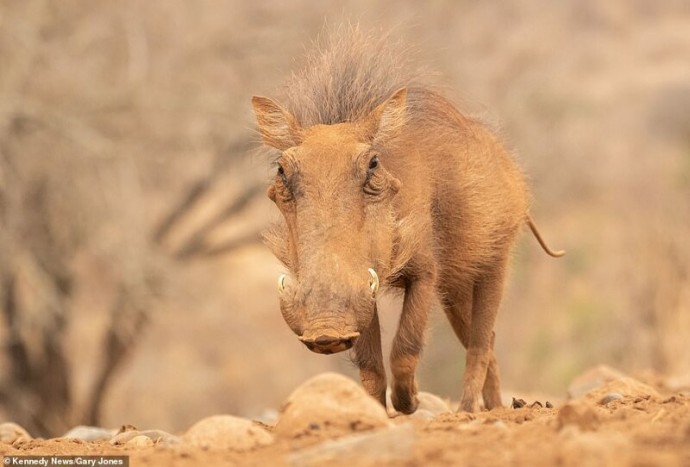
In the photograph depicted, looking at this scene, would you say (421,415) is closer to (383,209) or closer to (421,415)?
(421,415)

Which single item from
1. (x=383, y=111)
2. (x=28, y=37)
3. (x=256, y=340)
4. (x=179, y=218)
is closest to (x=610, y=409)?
(x=383, y=111)

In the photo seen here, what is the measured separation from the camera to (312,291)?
4.36 metres

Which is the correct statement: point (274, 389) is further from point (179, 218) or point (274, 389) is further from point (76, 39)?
point (76, 39)

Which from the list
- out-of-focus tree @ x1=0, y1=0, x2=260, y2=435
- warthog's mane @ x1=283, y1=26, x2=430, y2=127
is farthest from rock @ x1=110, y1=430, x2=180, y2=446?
out-of-focus tree @ x1=0, y1=0, x2=260, y2=435

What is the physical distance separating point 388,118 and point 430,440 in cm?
188

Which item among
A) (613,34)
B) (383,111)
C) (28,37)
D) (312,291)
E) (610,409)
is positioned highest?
(613,34)

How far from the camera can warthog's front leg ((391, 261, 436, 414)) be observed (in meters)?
4.98

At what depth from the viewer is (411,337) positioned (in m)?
5.00

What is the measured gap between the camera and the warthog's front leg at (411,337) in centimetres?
498

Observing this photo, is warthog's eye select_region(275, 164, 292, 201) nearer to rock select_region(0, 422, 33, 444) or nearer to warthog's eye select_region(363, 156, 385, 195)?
warthog's eye select_region(363, 156, 385, 195)

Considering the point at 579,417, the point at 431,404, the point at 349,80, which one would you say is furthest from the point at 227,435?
the point at 431,404

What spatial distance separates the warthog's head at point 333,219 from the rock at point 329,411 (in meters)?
0.47

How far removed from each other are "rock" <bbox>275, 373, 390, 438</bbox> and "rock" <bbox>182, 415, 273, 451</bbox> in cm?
8

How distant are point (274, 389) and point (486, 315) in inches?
449
